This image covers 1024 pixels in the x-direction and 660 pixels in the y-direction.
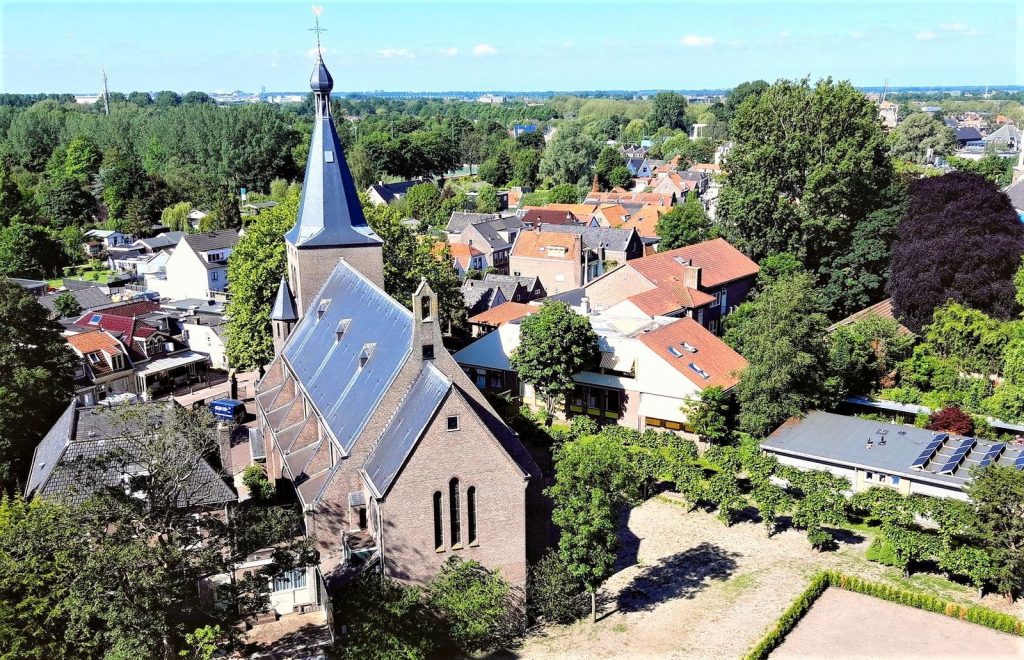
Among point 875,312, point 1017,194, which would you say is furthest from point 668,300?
point 1017,194

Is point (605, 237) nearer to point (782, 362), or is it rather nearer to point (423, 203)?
point (423, 203)

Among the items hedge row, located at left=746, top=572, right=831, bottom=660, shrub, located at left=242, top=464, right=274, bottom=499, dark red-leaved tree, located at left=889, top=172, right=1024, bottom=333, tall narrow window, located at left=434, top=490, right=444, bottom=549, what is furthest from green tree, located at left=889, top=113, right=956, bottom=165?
tall narrow window, located at left=434, top=490, right=444, bottom=549

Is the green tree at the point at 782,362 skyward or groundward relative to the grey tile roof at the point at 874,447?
skyward

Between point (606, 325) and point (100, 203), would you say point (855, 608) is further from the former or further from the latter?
point (100, 203)

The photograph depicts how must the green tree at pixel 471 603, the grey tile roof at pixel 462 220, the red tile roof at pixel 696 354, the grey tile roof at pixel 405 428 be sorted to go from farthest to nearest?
the grey tile roof at pixel 462 220 < the red tile roof at pixel 696 354 < the grey tile roof at pixel 405 428 < the green tree at pixel 471 603

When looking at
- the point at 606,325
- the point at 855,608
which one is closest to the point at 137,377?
the point at 606,325

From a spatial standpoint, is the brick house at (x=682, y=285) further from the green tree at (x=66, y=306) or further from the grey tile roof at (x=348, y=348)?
the green tree at (x=66, y=306)

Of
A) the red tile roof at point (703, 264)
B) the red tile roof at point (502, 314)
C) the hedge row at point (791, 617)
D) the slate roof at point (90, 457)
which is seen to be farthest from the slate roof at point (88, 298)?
the hedge row at point (791, 617)
